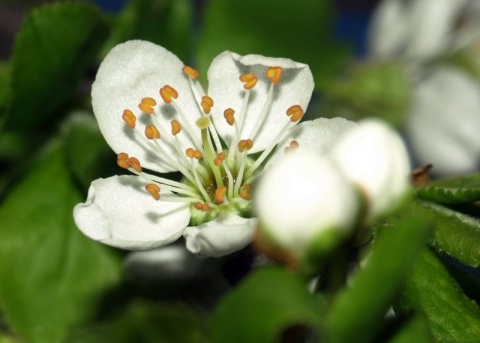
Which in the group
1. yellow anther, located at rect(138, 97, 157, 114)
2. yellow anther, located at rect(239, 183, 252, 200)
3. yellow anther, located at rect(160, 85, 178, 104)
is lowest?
yellow anther, located at rect(239, 183, 252, 200)

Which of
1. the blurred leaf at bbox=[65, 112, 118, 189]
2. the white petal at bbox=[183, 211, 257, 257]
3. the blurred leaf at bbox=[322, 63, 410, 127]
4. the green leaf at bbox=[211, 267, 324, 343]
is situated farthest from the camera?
the blurred leaf at bbox=[322, 63, 410, 127]

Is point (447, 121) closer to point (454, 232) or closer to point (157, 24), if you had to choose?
point (157, 24)

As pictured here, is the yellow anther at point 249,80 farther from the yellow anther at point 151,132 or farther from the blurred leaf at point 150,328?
the blurred leaf at point 150,328

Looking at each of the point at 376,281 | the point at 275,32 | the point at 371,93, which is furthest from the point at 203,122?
the point at 371,93

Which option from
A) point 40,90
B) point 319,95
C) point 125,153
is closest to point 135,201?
point 125,153

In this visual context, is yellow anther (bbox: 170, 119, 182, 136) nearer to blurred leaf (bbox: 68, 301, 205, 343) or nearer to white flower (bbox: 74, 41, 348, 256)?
white flower (bbox: 74, 41, 348, 256)

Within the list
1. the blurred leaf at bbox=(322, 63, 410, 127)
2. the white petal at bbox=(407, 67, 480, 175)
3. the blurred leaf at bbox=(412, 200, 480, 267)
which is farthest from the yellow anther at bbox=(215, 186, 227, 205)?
the white petal at bbox=(407, 67, 480, 175)

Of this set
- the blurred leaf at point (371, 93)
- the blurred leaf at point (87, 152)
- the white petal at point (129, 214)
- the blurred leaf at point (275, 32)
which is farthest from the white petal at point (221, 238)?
the blurred leaf at point (371, 93)
